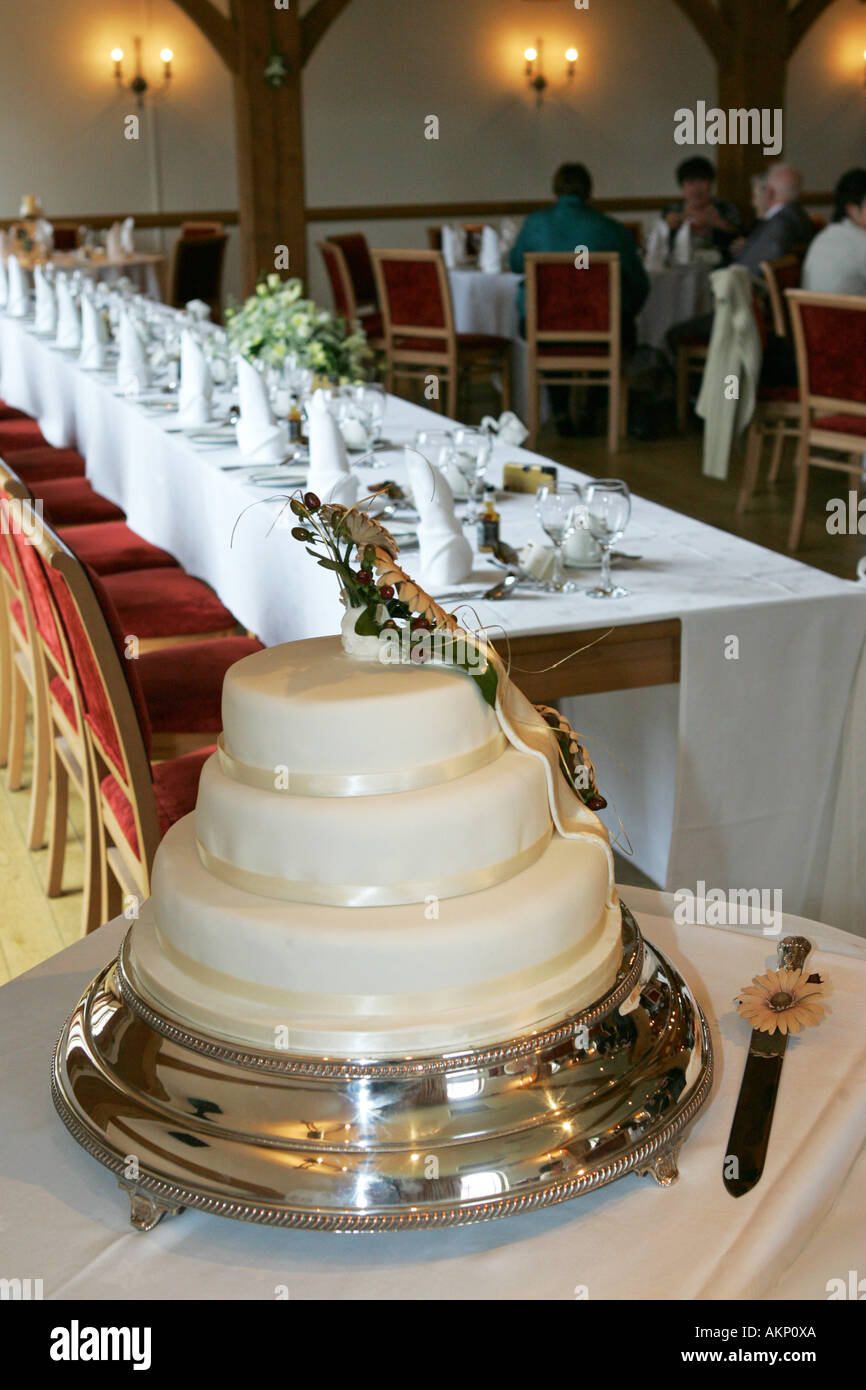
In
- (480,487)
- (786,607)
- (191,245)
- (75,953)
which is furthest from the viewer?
(191,245)

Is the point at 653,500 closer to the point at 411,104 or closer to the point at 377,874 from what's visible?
the point at 377,874

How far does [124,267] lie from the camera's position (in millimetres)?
9336

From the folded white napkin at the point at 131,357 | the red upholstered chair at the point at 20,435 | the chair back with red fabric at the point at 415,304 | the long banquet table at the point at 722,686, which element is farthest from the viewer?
the chair back with red fabric at the point at 415,304

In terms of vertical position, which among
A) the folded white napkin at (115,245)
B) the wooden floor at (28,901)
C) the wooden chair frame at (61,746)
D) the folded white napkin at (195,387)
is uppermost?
the folded white napkin at (115,245)

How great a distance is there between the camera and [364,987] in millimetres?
936

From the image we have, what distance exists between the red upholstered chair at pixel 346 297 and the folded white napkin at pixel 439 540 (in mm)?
5927

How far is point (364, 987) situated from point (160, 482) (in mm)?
2986

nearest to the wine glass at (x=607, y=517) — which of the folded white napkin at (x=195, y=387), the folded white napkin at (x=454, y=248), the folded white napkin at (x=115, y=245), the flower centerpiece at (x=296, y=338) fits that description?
the folded white napkin at (x=195, y=387)

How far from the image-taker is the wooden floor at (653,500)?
2.82m

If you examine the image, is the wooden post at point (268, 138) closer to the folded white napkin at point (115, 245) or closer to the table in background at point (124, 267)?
the table in background at point (124, 267)

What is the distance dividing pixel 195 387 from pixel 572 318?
135 inches

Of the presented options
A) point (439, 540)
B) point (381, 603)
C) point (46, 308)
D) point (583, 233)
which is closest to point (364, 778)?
point (381, 603)
